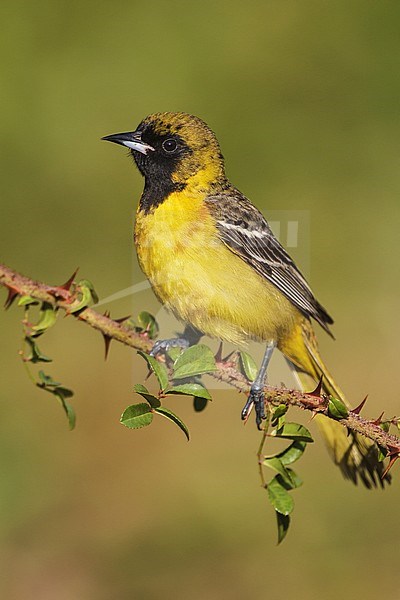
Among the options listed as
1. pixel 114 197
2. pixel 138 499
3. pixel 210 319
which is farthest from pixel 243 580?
pixel 114 197

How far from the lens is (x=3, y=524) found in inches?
174

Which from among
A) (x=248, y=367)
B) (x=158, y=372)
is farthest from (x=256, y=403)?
(x=158, y=372)

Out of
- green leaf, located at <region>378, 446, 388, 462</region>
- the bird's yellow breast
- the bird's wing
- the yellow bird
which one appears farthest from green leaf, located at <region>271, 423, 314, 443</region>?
the bird's wing

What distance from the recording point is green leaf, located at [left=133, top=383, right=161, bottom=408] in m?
1.98

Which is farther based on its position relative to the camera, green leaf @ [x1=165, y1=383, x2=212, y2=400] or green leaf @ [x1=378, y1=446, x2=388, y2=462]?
green leaf @ [x1=378, y1=446, x2=388, y2=462]

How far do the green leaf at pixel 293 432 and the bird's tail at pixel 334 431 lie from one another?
0.44 m

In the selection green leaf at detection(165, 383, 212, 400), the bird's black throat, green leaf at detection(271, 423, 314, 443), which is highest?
the bird's black throat

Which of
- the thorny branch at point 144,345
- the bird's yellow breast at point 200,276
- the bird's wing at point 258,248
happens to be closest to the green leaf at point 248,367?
the thorny branch at point 144,345

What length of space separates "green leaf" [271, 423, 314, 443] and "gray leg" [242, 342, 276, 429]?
134mm

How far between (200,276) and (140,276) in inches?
32.7

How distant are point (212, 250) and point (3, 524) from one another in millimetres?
1936

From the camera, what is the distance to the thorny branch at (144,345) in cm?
219

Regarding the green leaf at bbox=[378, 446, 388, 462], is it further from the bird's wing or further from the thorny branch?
the bird's wing

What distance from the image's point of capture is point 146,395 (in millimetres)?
2006
